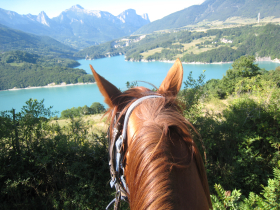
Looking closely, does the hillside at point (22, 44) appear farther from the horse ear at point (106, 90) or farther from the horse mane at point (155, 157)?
the horse mane at point (155, 157)

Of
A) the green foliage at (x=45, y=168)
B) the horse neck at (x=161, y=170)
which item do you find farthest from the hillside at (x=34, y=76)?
the horse neck at (x=161, y=170)

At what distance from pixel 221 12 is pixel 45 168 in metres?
224

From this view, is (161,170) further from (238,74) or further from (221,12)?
(221,12)

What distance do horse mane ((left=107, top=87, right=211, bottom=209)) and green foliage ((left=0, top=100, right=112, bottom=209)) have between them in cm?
300

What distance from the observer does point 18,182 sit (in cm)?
286

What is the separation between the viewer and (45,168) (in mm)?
3131

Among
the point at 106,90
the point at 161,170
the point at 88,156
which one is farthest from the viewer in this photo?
the point at 88,156

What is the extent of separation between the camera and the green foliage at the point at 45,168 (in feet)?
9.71

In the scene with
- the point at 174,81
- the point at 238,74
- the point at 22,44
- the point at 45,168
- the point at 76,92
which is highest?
the point at 22,44

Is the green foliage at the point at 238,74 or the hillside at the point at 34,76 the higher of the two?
the hillside at the point at 34,76

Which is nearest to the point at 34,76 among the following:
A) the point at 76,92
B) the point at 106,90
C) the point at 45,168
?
the point at 76,92

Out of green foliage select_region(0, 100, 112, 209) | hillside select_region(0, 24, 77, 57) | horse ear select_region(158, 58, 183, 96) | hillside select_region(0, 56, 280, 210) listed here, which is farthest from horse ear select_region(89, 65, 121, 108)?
hillside select_region(0, 24, 77, 57)

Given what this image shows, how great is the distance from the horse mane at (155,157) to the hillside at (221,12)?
165971 millimetres

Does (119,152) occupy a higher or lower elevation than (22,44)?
lower
